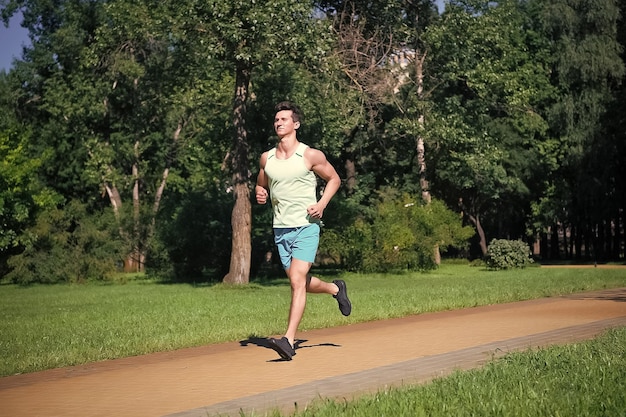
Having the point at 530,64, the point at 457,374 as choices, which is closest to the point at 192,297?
the point at 457,374

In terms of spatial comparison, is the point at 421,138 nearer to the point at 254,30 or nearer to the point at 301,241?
the point at 254,30

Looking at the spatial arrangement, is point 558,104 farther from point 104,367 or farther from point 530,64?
point 104,367

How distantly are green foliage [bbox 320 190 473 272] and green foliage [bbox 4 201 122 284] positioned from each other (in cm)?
923

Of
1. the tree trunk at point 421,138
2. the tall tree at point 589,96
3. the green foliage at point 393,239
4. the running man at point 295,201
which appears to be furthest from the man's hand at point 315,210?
the tall tree at point 589,96

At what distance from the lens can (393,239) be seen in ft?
132

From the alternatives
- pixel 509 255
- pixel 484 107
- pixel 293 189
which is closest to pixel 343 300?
pixel 293 189

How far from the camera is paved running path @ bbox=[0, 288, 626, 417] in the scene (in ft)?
25.0

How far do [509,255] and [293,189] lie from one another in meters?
34.3

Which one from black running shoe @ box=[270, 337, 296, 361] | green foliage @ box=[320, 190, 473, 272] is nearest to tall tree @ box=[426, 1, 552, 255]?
green foliage @ box=[320, 190, 473, 272]

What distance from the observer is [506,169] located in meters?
59.3

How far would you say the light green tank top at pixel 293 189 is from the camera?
10617 millimetres

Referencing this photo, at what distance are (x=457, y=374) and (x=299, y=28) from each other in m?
22.1

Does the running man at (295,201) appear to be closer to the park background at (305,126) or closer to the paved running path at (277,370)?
the paved running path at (277,370)

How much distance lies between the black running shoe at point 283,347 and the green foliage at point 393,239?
29713 mm
